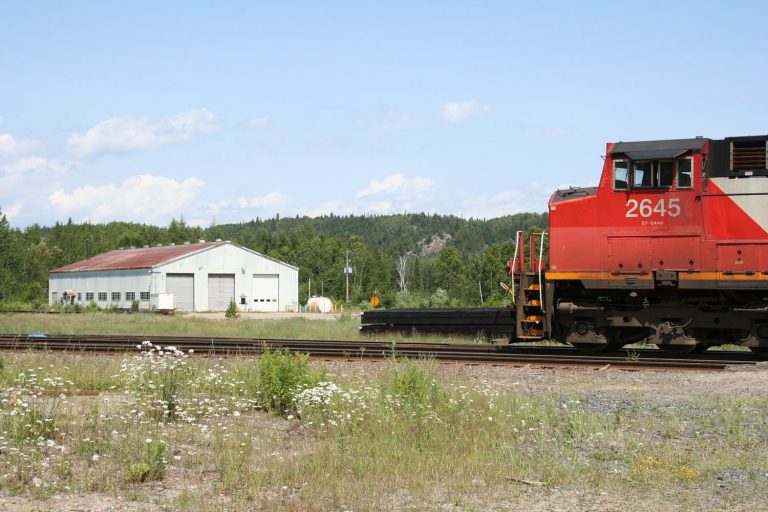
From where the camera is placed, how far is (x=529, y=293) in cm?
1719

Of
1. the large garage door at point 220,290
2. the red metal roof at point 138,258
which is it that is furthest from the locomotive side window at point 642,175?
the large garage door at point 220,290

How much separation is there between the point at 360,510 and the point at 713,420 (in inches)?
203

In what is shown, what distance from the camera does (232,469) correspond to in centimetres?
739

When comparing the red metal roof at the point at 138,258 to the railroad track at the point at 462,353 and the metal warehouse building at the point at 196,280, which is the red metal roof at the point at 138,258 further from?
the railroad track at the point at 462,353

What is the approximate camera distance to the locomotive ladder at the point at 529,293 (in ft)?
55.8

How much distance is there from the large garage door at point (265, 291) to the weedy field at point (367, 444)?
56.3 metres

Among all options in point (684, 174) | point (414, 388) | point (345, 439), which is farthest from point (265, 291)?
point (345, 439)

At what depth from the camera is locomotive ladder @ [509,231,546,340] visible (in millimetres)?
17016

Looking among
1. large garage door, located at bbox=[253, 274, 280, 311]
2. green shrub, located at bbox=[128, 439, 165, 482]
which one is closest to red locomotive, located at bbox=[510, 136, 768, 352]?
green shrub, located at bbox=[128, 439, 165, 482]

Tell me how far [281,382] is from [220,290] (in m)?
57.2

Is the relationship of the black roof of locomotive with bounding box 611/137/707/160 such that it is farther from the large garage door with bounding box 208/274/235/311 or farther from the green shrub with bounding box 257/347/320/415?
the large garage door with bounding box 208/274/235/311

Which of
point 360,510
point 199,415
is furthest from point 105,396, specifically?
point 360,510

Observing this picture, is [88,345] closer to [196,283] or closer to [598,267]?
[598,267]

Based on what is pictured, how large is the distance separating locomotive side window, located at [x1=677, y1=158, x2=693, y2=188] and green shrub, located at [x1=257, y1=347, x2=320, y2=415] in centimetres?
907
